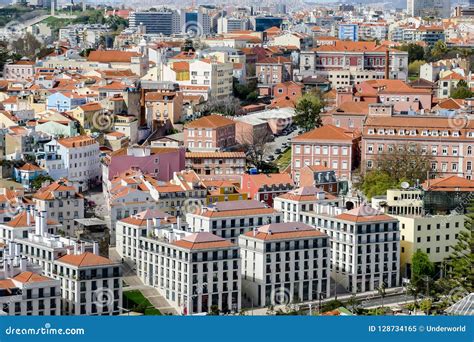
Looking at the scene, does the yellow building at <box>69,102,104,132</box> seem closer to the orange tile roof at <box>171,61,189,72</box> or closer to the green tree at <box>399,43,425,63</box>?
the orange tile roof at <box>171,61,189,72</box>

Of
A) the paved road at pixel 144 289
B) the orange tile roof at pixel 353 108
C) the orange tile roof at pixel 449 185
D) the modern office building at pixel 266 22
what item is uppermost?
the modern office building at pixel 266 22

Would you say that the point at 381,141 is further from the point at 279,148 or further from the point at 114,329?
the point at 114,329

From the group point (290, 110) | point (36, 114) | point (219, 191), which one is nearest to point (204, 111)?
point (290, 110)

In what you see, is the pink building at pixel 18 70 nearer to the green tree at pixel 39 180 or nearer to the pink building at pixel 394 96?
the pink building at pixel 394 96

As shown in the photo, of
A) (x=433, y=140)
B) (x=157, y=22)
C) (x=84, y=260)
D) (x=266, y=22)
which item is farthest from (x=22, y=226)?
(x=266, y=22)

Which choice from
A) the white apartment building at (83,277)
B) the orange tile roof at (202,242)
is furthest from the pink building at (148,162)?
the white apartment building at (83,277)

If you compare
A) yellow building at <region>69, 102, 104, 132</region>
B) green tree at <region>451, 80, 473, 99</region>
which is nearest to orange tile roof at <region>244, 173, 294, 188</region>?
yellow building at <region>69, 102, 104, 132</region>

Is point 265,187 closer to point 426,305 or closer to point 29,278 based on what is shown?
point 426,305

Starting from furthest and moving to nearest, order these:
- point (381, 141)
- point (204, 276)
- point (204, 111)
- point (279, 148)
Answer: point (204, 111)
point (279, 148)
point (381, 141)
point (204, 276)
